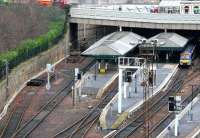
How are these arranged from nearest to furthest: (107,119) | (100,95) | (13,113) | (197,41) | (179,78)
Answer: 1. (107,119)
2. (13,113)
3. (100,95)
4. (179,78)
5. (197,41)

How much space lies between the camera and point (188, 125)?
4769 centimetres

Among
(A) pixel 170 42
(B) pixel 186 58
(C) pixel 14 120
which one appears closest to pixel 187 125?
(C) pixel 14 120

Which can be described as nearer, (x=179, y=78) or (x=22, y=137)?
(x=22, y=137)

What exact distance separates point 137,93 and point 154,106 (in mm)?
3457

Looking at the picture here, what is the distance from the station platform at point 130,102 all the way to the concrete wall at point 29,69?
1028cm

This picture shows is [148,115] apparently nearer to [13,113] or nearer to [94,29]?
[13,113]

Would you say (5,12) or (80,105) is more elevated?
(5,12)

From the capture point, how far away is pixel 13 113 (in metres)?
54.4

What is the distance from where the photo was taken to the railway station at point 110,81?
4897 cm

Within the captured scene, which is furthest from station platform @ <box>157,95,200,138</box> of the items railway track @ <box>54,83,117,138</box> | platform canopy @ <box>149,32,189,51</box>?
platform canopy @ <box>149,32,189,51</box>

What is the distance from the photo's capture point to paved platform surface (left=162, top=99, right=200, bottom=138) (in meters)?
45.3

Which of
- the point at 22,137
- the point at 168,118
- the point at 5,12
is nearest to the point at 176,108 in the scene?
the point at 168,118

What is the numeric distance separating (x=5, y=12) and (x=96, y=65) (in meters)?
14.9

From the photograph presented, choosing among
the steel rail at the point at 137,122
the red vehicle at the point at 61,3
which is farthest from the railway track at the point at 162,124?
the red vehicle at the point at 61,3
